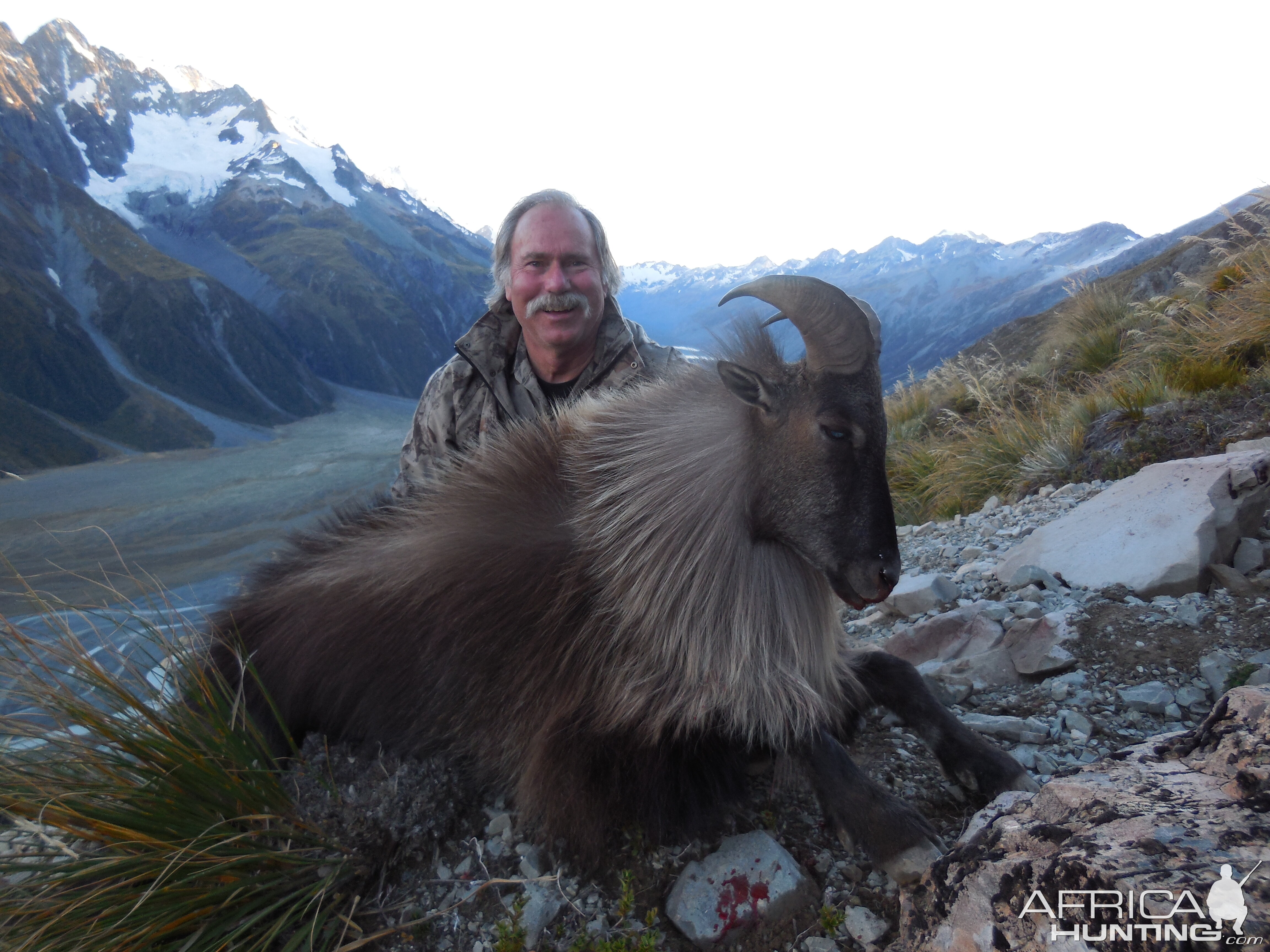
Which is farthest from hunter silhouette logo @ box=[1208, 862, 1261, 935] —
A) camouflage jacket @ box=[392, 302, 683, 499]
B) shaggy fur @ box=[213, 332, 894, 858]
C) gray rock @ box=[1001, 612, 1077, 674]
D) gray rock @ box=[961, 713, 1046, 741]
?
camouflage jacket @ box=[392, 302, 683, 499]

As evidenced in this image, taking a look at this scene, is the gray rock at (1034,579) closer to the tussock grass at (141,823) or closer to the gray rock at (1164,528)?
the gray rock at (1164,528)

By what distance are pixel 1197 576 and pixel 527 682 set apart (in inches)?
125

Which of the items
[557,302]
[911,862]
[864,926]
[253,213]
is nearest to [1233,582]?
[911,862]

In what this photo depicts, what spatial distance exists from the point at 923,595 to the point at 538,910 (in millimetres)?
2804

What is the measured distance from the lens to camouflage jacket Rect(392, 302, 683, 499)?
13.9 ft

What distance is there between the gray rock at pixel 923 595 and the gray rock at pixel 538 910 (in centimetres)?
256

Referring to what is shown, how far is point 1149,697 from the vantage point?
8.26 feet

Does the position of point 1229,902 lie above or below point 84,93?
below

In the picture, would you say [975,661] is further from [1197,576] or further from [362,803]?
[362,803]

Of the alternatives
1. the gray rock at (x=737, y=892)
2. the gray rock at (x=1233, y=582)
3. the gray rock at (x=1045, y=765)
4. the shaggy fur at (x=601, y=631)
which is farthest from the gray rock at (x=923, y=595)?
the gray rock at (x=737, y=892)

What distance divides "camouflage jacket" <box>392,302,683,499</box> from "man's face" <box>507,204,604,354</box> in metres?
0.21

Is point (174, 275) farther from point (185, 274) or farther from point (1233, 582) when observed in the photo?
point (1233, 582)

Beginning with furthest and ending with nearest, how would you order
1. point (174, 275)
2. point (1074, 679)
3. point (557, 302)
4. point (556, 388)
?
point (174, 275) → point (556, 388) → point (557, 302) → point (1074, 679)

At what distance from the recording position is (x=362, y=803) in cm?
235
